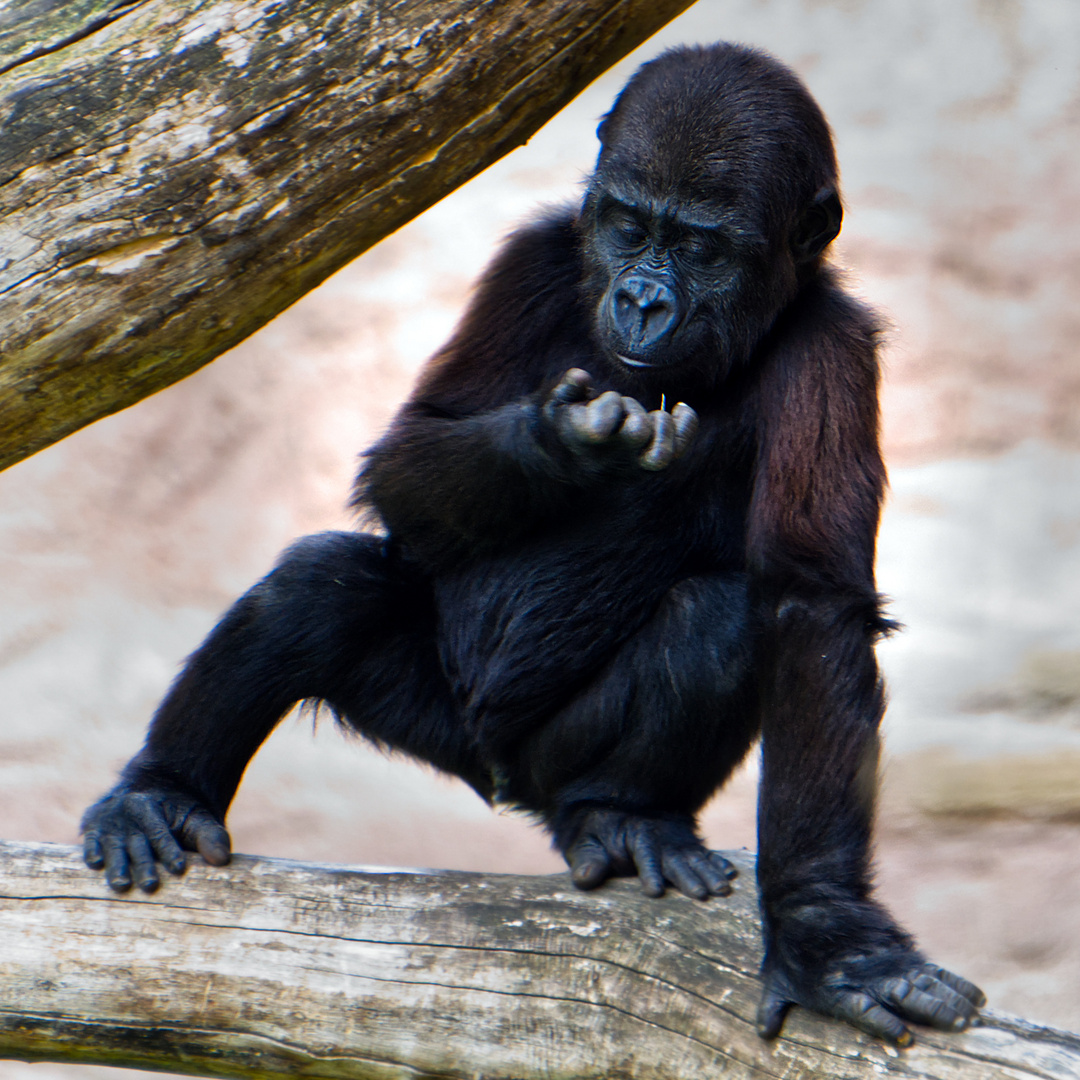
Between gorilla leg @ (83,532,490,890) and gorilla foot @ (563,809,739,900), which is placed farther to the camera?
gorilla leg @ (83,532,490,890)

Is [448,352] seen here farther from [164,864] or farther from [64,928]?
[64,928]

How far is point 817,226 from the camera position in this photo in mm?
2725

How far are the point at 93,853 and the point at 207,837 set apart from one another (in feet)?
0.72

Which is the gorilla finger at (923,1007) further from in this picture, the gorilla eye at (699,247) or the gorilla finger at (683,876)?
the gorilla eye at (699,247)

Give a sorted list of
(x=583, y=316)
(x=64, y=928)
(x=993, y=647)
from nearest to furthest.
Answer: (x=64, y=928) < (x=583, y=316) < (x=993, y=647)

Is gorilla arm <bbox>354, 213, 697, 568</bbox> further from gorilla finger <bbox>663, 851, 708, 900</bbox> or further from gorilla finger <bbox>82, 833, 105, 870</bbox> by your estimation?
gorilla finger <bbox>82, 833, 105, 870</bbox>

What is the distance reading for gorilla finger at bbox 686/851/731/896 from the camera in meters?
2.47

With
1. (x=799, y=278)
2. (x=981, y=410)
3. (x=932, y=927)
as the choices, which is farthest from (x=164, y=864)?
(x=981, y=410)

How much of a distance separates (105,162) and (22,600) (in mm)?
4401

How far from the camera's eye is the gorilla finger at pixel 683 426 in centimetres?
234

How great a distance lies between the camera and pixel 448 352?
3035 millimetres

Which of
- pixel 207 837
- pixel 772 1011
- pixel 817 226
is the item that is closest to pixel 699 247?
pixel 817 226

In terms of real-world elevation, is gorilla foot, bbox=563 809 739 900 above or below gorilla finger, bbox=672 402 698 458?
below

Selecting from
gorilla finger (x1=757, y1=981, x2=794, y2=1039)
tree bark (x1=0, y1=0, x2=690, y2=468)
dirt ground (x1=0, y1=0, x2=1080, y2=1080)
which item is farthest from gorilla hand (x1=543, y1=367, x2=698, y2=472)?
dirt ground (x1=0, y1=0, x2=1080, y2=1080)
